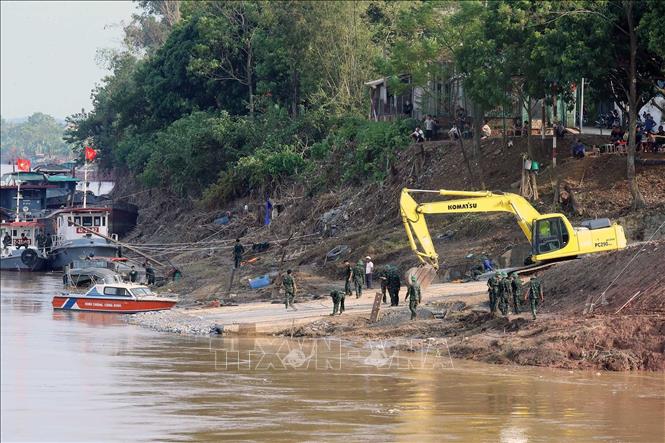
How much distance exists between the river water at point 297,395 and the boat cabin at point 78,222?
30606mm

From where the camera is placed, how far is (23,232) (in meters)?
70.1

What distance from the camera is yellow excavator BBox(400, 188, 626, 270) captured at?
37.3m

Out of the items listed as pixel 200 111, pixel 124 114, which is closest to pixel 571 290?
pixel 200 111

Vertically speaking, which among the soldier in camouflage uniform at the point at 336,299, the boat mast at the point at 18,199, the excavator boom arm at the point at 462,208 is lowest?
the soldier in camouflage uniform at the point at 336,299

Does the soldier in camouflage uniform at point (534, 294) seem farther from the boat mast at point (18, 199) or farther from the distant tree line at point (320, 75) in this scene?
the boat mast at point (18, 199)

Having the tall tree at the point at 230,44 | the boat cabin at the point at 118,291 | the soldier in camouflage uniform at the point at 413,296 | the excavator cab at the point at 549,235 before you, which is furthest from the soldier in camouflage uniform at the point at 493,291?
the tall tree at the point at 230,44

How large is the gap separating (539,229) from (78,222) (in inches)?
1347

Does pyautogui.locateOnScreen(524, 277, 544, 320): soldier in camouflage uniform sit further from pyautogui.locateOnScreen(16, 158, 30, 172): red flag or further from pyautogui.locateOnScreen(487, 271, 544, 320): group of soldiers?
pyautogui.locateOnScreen(16, 158, 30, 172): red flag

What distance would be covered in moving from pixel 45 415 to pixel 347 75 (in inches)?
1866

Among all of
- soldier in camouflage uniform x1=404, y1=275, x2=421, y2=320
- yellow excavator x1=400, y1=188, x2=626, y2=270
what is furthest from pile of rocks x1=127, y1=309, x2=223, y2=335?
yellow excavator x1=400, y1=188, x2=626, y2=270

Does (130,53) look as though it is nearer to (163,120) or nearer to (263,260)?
(163,120)

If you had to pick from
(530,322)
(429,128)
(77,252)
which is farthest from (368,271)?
(77,252)

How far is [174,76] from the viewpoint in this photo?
79625 mm

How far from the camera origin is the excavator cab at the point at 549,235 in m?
37.3
